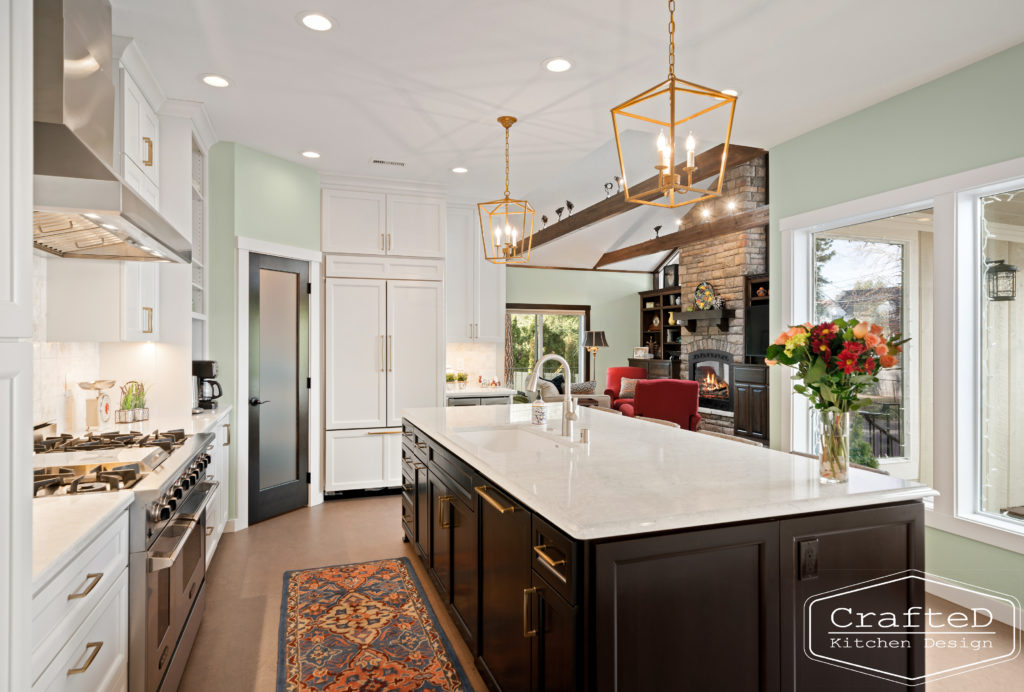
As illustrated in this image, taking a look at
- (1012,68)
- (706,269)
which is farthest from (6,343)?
(706,269)

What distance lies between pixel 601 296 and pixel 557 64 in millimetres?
9262

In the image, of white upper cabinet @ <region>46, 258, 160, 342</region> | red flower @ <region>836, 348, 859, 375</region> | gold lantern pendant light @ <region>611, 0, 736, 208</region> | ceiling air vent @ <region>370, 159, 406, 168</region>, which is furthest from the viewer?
ceiling air vent @ <region>370, 159, 406, 168</region>

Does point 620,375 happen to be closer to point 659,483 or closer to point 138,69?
point 138,69

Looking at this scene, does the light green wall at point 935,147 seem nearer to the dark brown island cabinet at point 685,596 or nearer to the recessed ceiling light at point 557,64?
the dark brown island cabinet at point 685,596

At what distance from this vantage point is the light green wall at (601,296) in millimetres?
11641

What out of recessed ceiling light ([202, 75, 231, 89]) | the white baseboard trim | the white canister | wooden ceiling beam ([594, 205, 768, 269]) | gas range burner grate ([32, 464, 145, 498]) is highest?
wooden ceiling beam ([594, 205, 768, 269])

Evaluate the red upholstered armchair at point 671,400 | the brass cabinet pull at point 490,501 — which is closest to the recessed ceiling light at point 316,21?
the brass cabinet pull at point 490,501

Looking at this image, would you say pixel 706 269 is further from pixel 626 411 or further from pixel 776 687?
pixel 776 687

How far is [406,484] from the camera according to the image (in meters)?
3.75

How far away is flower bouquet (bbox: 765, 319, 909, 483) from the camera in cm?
178

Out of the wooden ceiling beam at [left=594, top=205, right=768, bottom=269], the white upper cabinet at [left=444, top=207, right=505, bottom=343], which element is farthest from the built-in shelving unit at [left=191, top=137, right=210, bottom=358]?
the wooden ceiling beam at [left=594, top=205, right=768, bottom=269]

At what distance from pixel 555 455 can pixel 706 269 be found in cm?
715

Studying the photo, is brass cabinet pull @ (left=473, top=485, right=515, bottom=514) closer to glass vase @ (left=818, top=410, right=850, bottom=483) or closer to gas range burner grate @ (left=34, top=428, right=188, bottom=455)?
glass vase @ (left=818, top=410, right=850, bottom=483)

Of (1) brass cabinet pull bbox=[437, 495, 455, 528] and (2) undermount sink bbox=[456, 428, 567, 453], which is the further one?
(2) undermount sink bbox=[456, 428, 567, 453]
